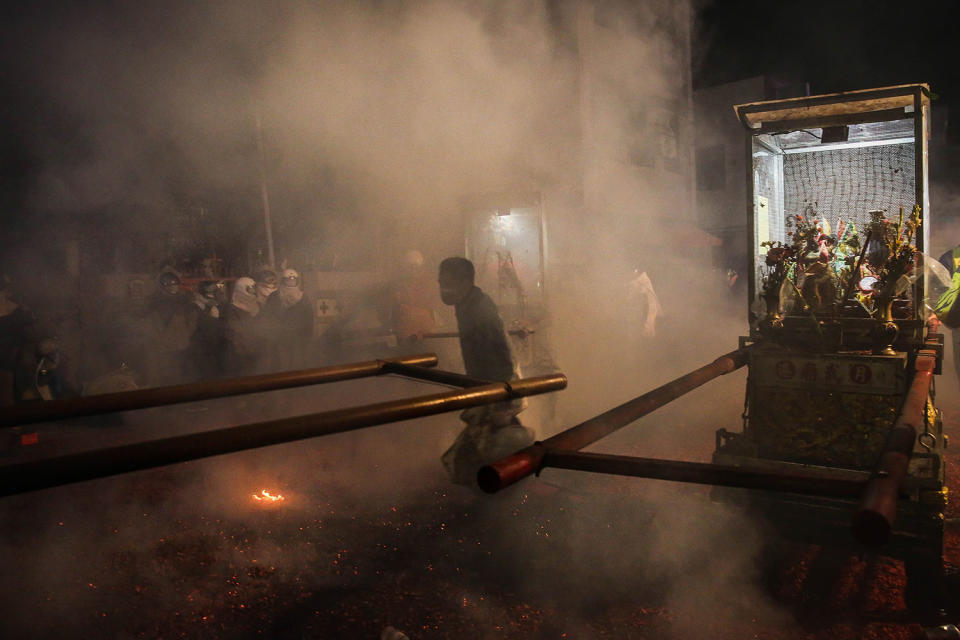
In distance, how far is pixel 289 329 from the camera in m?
8.16

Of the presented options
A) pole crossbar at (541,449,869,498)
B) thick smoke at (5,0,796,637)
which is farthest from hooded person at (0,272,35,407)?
pole crossbar at (541,449,869,498)

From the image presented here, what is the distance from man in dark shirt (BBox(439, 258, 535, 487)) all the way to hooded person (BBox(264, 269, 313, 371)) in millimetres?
4886

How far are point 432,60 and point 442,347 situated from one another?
344 cm

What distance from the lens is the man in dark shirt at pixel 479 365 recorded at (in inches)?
142

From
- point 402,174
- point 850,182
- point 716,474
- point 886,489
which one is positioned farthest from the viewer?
point 402,174

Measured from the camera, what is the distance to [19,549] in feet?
12.5

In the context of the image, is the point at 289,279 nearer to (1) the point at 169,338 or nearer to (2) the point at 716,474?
(1) the point at 169,338

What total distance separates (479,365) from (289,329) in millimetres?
5064

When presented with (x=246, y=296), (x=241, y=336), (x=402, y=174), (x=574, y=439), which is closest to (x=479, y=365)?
(x=574, y=439)

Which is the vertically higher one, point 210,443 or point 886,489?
point 210,443

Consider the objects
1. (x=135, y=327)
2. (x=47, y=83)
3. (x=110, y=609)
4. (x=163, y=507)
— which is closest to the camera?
(x=110, y=609)

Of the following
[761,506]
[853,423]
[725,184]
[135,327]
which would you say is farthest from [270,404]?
[725,184]

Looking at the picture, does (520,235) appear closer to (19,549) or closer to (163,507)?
(163,507)

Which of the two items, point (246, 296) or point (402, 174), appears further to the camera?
point (402, 174)
